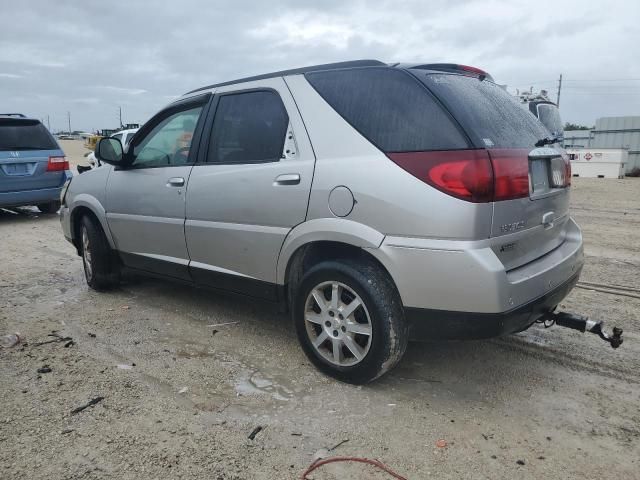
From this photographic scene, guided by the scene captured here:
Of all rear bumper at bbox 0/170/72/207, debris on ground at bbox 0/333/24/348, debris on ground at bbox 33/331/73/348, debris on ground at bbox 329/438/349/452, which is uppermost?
rear bumper at bbox 0/170/72/207

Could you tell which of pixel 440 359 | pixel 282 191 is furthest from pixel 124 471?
pixel 440 359

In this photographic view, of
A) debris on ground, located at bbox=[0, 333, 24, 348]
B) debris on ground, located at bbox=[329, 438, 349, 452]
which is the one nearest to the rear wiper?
debris on ground, located at bbox=[329, 438, 349, 452]

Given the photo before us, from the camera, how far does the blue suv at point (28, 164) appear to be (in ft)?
29.7

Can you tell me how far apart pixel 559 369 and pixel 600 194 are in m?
13.4

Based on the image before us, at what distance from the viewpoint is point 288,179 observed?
3176mm

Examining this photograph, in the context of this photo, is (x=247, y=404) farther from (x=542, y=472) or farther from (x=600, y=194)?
(x=600, y=194)

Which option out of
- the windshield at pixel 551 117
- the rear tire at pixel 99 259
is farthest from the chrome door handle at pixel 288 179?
the windshield at pixel 551 117

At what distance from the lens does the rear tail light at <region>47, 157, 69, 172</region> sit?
956cm

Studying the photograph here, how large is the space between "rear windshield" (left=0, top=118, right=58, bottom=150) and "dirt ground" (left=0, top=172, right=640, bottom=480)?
5830mm

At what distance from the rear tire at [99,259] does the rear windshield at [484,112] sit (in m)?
3.41

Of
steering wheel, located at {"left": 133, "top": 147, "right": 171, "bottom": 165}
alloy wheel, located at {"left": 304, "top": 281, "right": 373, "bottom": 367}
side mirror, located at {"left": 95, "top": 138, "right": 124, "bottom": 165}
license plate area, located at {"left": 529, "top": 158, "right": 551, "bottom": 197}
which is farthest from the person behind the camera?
side mirror, located at {"left": 95, "top": 138, "right": 124, "bottom": 165}

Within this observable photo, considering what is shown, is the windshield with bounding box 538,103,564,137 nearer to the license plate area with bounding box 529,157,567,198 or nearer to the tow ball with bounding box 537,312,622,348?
the license plate area with bounding box 529,157,567,198

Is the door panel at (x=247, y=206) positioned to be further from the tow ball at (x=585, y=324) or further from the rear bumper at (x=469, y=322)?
the tow ball at (x=585, y=324)

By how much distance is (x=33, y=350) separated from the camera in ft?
12.1
